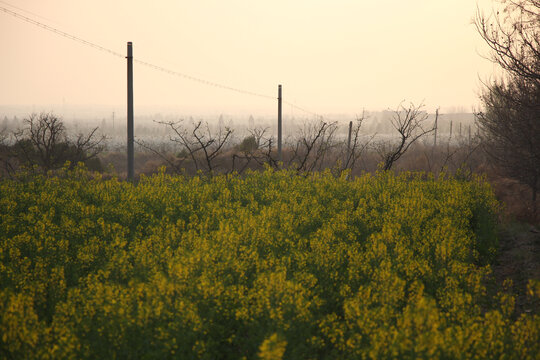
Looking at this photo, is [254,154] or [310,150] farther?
[254,154]

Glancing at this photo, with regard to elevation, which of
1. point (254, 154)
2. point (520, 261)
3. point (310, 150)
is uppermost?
point (310, 150)

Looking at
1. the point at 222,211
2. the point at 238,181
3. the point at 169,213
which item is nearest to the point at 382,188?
the point at 238,181

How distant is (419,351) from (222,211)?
19.2 feet

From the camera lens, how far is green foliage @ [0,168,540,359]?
3781 mm

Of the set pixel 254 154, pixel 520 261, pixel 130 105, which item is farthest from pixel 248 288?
pixel 254 154

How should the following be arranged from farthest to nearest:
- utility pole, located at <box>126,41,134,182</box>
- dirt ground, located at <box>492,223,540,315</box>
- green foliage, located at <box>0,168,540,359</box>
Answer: utility pole, located at <box>126,41,134,182</box> → dirt ground, located at <box>492,223,540,315</box> → green foliage, located at <box>0,168,540,359</box>

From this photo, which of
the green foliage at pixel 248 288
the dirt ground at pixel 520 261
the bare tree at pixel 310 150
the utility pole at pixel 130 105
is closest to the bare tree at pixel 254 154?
the bare tree at pixel 310 150

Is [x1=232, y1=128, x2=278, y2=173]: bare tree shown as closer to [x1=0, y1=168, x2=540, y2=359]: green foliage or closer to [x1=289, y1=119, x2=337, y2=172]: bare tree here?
[x1=289, y1=119, x2=337, y2=172]: bare tree

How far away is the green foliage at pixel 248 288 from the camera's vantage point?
3781 mm

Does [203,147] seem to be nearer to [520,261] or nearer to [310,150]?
[310,150]

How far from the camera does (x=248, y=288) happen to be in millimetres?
5406

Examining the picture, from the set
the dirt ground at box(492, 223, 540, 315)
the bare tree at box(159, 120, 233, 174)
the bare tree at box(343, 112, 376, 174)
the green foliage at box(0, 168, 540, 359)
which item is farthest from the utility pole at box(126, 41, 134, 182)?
the dirt ground at box(492, 223, 540, 315)

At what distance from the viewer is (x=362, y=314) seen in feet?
13.8

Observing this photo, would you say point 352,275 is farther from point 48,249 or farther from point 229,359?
point 48,249
